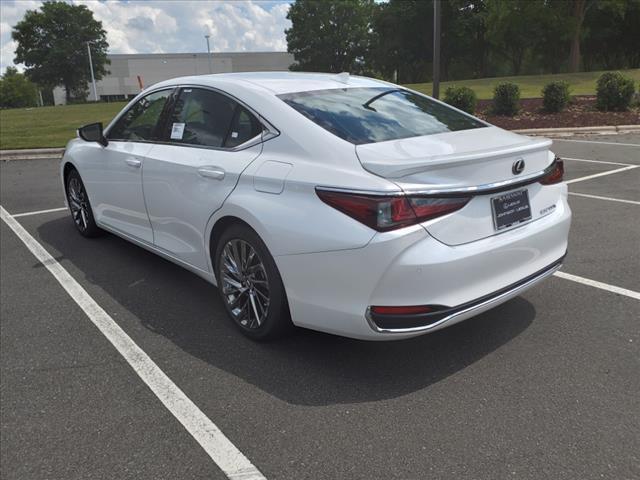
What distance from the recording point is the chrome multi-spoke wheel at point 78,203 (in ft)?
18.9

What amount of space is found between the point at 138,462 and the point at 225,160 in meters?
1.80

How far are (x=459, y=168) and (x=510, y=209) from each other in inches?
16.8

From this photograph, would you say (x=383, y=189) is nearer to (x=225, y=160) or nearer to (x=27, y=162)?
(x=225, y=160)

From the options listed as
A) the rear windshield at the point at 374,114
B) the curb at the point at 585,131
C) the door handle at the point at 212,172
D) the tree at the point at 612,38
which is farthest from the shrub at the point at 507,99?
the tree at the point at 612,38

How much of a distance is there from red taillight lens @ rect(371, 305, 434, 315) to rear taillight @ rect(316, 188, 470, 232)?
1.27 feet

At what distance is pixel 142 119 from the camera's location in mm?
4641

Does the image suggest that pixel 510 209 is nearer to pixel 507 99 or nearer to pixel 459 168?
pixel 459 168

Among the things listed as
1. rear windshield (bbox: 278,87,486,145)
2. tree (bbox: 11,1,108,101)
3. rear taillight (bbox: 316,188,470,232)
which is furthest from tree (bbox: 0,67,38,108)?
rear taillight (bbox: 316,188,470,232)


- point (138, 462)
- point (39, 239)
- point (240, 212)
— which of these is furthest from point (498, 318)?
point (39, 239)

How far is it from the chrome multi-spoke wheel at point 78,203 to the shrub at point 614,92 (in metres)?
15.5

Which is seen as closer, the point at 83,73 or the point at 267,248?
the point at 267,248

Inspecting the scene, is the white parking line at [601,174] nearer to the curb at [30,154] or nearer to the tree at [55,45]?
the curb at [30,154]

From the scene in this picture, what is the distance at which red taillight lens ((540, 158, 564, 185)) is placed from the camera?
3.27 metres

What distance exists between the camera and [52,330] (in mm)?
3832
